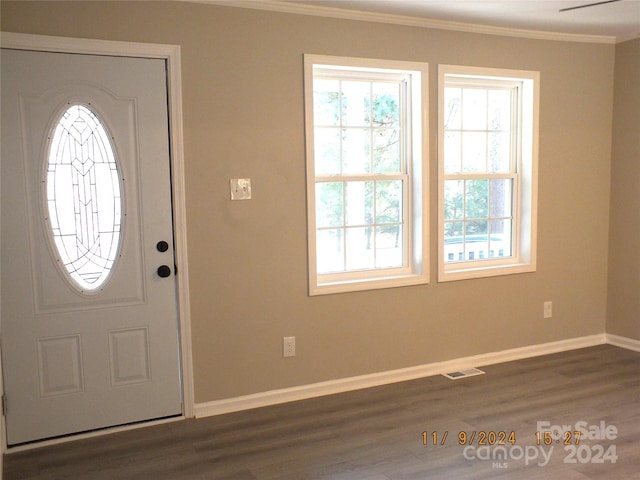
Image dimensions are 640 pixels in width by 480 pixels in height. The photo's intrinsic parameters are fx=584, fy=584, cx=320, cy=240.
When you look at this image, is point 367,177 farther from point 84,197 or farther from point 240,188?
point 84,197

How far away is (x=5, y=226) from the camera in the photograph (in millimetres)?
3041

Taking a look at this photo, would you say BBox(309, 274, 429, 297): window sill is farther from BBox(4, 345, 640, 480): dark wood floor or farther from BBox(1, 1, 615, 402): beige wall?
BBox(4, 345, 640, 480): dark wood floor

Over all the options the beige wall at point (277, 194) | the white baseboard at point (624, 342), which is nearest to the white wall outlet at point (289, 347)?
the beige wall at point (277, 194)

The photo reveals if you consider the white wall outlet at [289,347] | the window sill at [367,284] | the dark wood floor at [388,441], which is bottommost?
the dark wood floor at [388,441]

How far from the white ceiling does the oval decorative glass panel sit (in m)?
1.06

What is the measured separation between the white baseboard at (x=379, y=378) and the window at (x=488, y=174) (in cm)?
64

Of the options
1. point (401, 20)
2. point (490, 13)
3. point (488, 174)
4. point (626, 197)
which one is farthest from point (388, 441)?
point (626, 197)

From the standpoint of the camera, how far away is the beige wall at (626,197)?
461 cm

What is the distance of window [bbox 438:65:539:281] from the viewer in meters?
4.30

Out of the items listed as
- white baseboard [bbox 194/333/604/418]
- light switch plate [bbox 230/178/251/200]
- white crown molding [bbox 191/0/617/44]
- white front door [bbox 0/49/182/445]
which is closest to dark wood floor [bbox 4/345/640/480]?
white baseboard [bbox 194/333/604/418]

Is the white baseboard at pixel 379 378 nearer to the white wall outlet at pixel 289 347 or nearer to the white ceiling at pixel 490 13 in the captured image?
the white wall outlet at pixel 289 347

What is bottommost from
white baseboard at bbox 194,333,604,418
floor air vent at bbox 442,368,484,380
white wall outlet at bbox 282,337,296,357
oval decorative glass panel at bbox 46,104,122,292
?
floor air vent at bbox 442,368,484,380

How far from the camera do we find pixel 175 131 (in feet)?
10.9

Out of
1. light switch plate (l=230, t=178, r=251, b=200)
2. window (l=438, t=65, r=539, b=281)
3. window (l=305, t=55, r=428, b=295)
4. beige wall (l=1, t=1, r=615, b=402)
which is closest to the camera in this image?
beige wall (l=1, t=1, r=615, b=402)
